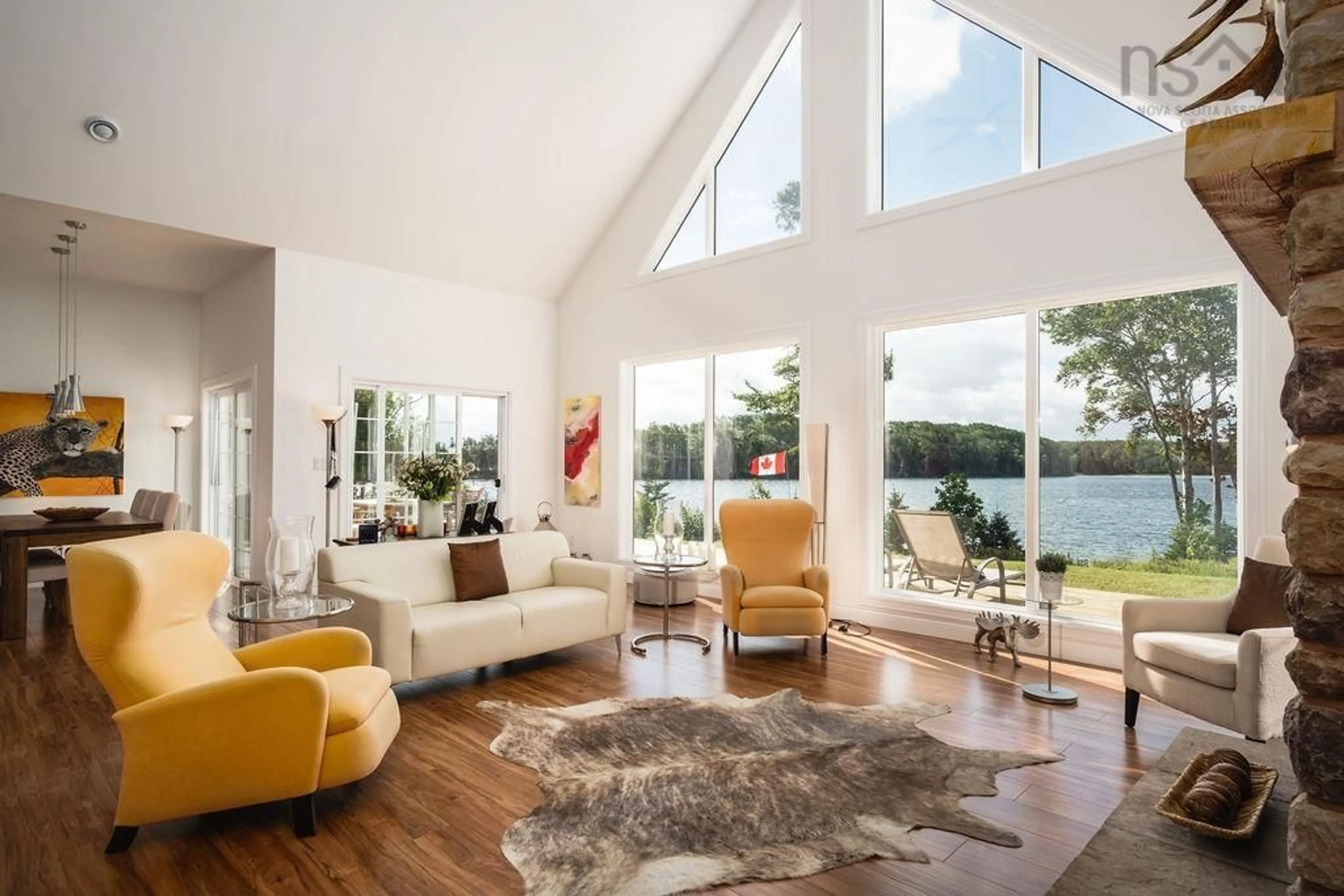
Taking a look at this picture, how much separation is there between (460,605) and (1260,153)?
13.5ft

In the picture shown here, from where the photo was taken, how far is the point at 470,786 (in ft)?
9.41

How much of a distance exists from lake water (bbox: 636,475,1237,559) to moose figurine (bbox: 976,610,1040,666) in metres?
0.58

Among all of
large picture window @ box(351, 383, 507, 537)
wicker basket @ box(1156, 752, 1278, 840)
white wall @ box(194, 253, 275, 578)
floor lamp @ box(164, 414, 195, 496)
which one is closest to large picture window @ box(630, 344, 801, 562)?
large picture window @ box(351, 383, 507, 537)

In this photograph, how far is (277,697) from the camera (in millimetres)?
2424

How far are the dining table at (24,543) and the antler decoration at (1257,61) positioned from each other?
644cm

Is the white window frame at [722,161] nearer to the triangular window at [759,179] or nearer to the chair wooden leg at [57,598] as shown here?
the triangular window at [759,179]

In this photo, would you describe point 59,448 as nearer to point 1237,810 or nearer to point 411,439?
point 411,439

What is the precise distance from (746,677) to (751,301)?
3.49 m

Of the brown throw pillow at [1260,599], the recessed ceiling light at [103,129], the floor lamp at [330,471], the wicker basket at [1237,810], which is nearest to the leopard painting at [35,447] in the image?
the floor lamp at [330,471]

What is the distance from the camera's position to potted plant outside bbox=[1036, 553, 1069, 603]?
3887 mm

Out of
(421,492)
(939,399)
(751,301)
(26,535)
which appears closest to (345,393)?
(421,492)

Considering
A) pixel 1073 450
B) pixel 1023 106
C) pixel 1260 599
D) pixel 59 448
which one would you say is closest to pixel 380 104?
pixel 1023 106

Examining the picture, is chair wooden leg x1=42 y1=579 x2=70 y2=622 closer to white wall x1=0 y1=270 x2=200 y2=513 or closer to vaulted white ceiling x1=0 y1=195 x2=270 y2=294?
white wall x1=0 y1=270 x2=200 y2=513

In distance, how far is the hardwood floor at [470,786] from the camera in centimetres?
223
